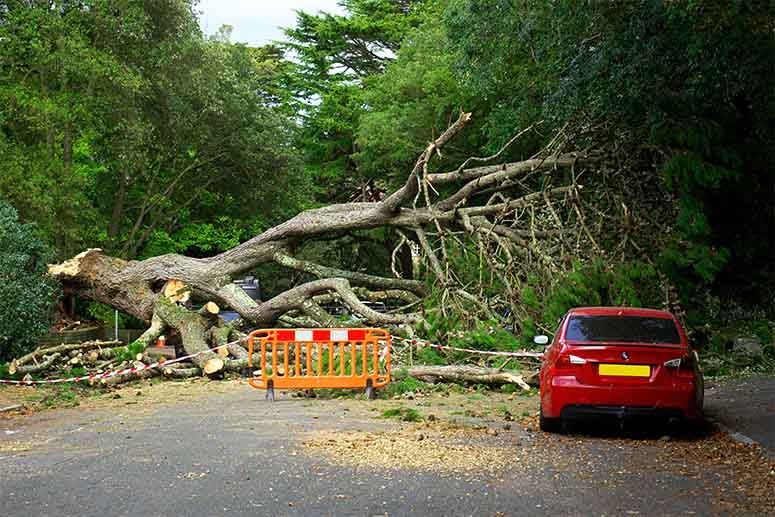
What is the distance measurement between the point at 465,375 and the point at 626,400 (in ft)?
18.2

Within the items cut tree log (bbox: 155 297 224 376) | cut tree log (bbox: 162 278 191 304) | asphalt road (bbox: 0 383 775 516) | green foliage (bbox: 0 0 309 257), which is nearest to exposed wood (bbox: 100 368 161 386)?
cut tree log (bbox: 155 297 224 376)

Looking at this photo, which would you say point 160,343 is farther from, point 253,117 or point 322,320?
point 253,117

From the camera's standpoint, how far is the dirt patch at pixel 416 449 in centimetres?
885

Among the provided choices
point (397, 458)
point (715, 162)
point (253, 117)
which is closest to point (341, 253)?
point (253, 117)

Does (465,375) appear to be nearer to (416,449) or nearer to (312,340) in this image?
(312,340)

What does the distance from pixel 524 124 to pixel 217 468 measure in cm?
1632

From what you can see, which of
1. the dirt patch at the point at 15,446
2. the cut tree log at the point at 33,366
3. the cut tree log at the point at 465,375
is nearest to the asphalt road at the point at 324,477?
the dirt patch at the point at 15,446

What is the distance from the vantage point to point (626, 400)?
35.1 ft

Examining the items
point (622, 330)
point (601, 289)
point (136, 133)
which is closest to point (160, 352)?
point (601, 289)

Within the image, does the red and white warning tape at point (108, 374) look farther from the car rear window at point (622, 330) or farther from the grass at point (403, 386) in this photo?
the car rear window at point (622, 330)

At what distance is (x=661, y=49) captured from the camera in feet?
46.1

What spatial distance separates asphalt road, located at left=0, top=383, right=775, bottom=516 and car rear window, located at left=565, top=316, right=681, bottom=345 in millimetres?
1114

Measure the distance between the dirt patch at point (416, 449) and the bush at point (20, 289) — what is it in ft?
35.4

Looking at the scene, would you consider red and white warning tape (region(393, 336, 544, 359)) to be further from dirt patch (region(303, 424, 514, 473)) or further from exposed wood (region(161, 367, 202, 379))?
dirt patch (region(303, 424, 514, 473))
